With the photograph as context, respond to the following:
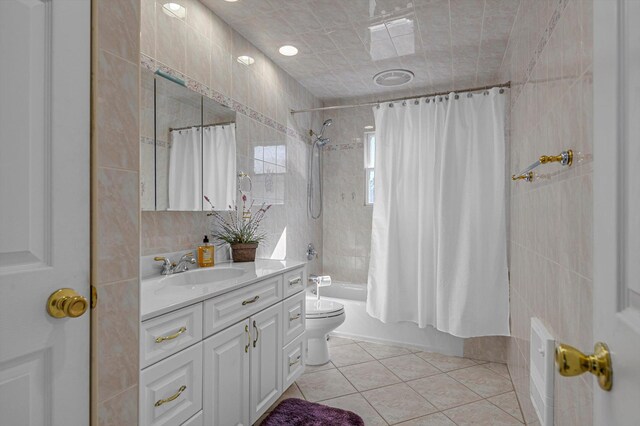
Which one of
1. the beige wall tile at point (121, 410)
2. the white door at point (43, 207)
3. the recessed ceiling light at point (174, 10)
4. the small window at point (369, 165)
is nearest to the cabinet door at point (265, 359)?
the beige wall tile at point (121, 410)

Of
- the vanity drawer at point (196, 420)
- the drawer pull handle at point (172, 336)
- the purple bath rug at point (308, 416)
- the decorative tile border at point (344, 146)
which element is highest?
the decorative tile border at point (344, 146)

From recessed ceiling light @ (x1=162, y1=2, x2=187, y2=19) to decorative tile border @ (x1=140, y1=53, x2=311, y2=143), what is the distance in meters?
0.30

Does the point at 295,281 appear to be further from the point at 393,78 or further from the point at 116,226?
the point at 393,78

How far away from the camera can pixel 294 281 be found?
2.26 m

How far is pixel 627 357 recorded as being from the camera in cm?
47

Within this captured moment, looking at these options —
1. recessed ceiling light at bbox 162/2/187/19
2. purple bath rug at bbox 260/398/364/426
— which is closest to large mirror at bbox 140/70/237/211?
recessed ceiling light at bbox 162/2/187/19

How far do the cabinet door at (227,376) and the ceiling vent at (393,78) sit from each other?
2483 millimetres

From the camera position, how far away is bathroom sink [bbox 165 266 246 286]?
1827mm

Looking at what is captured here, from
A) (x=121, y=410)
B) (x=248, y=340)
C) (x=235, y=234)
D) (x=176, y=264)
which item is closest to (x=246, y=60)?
(x=235, y=234)

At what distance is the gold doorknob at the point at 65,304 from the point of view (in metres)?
0.81

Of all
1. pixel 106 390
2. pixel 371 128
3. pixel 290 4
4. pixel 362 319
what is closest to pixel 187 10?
pixel 290 4

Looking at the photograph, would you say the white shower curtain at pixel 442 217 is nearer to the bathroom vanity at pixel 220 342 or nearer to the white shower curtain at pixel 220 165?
the bathroom vanity at pixel 220 342

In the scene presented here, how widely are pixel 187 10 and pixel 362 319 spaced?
276cm

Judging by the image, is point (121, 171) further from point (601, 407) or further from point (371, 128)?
point (371, 128)
